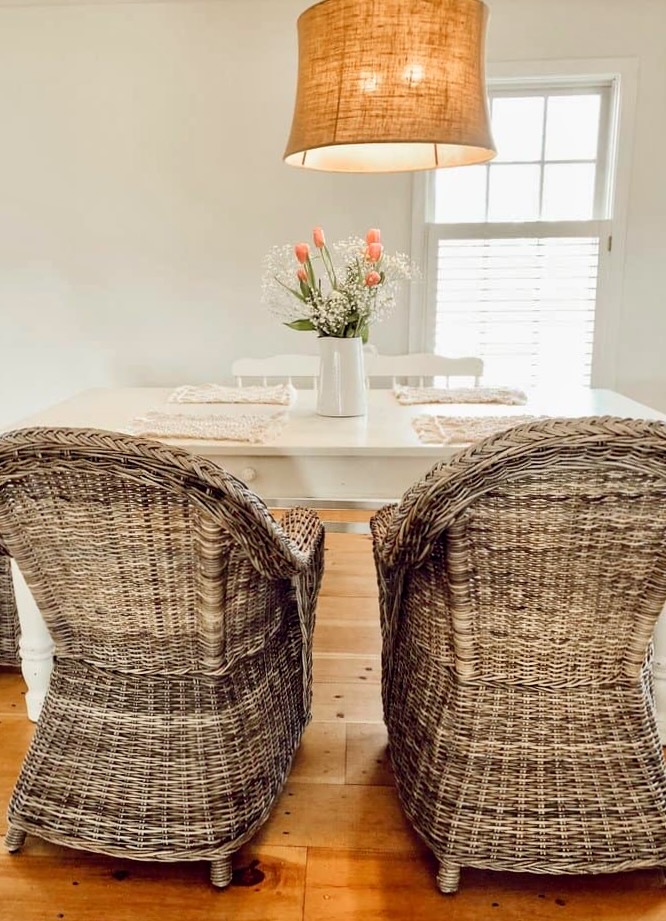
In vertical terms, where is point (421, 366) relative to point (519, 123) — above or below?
below

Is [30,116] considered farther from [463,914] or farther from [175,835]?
[463,914]

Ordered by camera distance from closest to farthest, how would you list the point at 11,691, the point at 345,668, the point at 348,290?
the point at 348,290, the point at 11,691, the point at 345,668

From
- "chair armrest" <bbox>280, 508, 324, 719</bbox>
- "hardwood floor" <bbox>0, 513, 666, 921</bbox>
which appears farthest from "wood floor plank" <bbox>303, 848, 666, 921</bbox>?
"chair armrest" <bbox>280, 508, 324, 719</bbox>

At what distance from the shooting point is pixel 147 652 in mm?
1393

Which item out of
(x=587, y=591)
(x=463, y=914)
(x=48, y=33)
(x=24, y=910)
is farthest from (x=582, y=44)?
(x=24, y=910)

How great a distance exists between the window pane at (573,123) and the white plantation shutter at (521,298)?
0.36 m

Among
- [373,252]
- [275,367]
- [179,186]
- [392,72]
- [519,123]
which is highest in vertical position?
[519,123]

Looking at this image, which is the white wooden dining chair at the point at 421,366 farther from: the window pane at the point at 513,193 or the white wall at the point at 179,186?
the window pane at the point at 513,193

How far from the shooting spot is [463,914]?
4.53ft

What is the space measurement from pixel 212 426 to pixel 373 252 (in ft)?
2.08

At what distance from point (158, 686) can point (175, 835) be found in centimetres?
29

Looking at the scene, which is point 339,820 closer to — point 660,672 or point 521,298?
point 660,672

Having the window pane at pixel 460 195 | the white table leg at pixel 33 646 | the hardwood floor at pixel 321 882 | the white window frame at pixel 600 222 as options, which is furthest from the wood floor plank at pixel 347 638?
the window pane at pixel 460 195

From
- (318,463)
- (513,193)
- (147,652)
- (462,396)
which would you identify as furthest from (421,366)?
(147,652)
